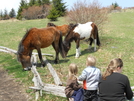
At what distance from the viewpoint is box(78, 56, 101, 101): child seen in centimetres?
370

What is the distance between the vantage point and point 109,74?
3.00m

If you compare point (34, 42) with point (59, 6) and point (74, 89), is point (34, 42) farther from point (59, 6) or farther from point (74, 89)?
point (59, 6)

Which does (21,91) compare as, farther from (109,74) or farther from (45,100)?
(109,74)

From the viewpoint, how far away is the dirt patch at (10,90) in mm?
5371

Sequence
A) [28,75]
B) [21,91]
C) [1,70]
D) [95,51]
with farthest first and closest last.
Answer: [95,51] < [1,70] < [28,75] < [21,91]

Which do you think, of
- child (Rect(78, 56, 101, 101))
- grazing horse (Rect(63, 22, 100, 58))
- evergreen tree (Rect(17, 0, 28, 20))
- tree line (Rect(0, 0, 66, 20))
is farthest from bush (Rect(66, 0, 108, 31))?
evergreen tree (Rect(17, 0, 28, 20))

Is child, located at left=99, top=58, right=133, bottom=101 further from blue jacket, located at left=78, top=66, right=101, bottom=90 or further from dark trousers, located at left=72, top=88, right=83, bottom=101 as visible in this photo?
dark trousers, located at left=72, top=88, right=83, bottom=101

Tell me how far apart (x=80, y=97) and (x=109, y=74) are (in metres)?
1.23

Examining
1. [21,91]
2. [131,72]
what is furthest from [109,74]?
[131,72]

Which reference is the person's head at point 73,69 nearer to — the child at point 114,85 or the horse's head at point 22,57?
Result: the child at point 114,85

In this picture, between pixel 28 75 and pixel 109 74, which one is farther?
pixel 28 75

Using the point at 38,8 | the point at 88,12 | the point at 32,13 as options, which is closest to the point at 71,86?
the point at 88,12

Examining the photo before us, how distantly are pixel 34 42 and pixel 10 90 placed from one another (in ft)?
7.96

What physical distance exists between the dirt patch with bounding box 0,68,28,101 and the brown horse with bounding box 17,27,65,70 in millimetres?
932
